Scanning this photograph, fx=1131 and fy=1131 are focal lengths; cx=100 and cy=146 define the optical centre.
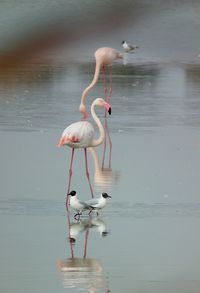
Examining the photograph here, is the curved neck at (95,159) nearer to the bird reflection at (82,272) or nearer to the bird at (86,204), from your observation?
the bird at (86,204)

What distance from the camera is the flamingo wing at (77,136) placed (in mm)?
11570

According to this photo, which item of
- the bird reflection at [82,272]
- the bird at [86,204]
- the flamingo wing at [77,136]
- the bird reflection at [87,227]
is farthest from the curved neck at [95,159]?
the bird reflection at [82,272]

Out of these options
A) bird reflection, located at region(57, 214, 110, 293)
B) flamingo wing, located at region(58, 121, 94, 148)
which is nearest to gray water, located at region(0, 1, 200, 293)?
bird reflection, located at region(57, 214, 110, 293)

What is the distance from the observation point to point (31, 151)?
13.3 m

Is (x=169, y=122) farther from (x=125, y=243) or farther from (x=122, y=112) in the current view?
(x=125, y=243)

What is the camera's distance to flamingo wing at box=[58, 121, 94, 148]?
38.0 feet

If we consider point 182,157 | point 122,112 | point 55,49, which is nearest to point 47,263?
point 182,157

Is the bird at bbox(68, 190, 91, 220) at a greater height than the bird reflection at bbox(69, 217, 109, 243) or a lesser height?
greater

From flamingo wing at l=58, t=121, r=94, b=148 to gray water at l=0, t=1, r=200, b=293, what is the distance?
40 cm

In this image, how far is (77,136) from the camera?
1158 cm

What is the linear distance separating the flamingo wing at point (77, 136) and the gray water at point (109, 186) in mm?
401

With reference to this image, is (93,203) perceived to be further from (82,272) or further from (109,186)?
(82,272)

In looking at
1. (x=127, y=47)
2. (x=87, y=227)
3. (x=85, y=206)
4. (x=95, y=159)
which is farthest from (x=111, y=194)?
(x=127, y=47)

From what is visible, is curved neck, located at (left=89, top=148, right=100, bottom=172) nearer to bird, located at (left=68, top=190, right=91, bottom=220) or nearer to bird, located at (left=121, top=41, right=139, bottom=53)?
bird, located at (left=68, top=190, right=91, bottom=220)
